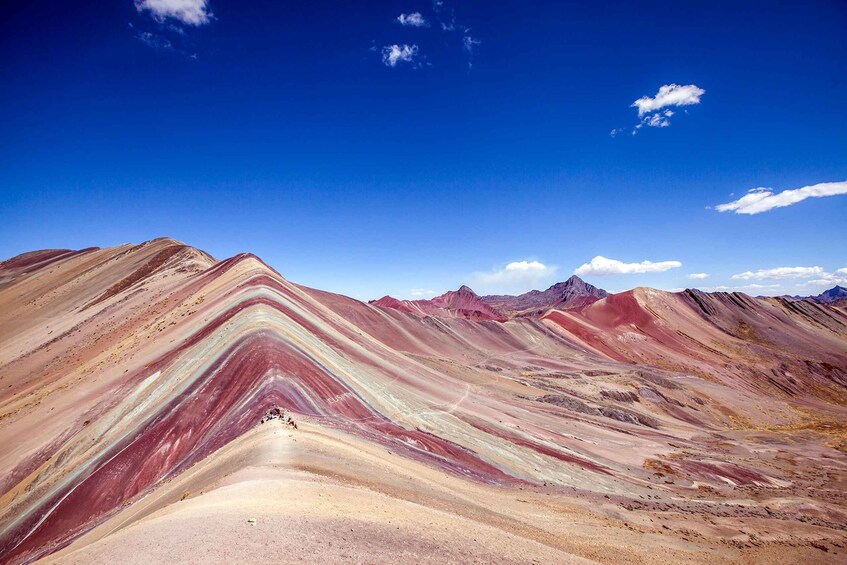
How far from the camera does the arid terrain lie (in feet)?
27.3

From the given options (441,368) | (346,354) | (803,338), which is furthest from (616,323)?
(346,354)

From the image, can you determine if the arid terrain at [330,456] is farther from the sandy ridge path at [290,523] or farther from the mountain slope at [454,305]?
the mountain slope at [454,305]

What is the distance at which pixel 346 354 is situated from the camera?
27891 mm

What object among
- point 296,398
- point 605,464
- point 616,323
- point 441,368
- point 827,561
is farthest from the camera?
point 616,323

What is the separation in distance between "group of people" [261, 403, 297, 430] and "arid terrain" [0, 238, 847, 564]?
0.20 meters

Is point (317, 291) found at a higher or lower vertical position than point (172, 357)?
higher

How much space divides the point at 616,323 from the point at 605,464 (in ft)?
278

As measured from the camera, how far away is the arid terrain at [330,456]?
8.33 metres

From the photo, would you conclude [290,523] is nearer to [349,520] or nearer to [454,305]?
[349,520]

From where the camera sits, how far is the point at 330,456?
12203mm

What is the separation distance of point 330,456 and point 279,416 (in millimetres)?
3525

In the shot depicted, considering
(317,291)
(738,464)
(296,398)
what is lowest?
(738,464)

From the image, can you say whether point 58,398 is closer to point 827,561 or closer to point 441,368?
point 441,368

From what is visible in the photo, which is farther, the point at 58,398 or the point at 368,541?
the point at 58,398
